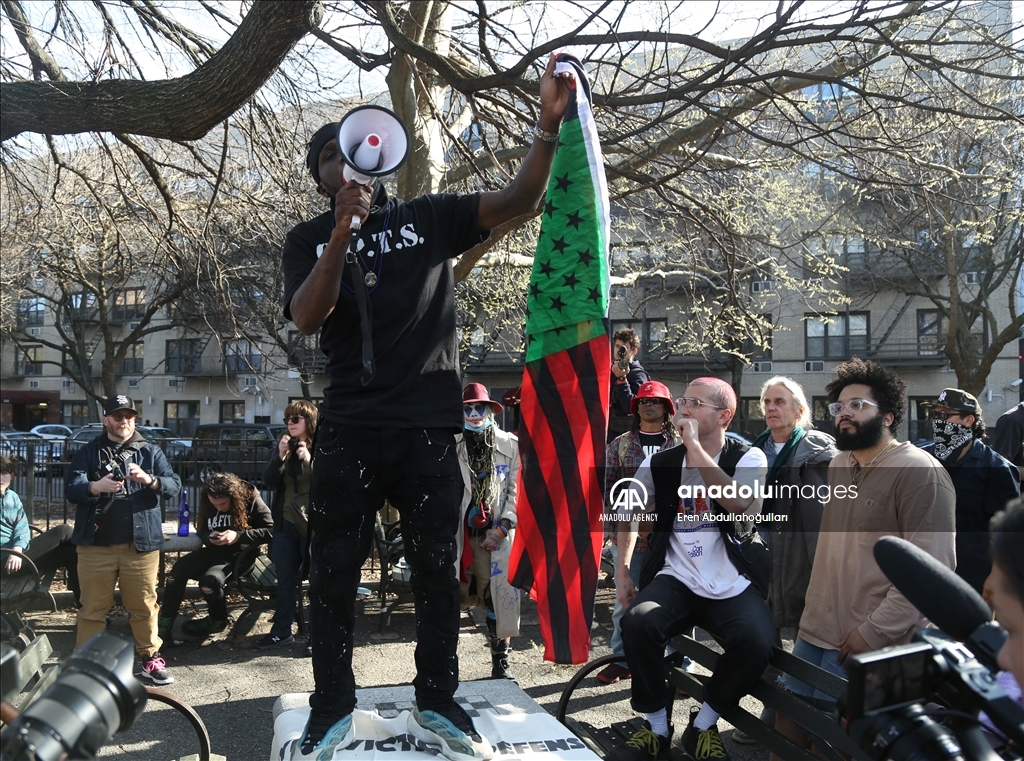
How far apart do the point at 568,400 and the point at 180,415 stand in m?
43.5

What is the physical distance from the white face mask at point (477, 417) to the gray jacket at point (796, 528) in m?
2.05

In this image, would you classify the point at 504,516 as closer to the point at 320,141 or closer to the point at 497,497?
the point at 497,497

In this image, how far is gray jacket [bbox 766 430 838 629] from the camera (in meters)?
4.64

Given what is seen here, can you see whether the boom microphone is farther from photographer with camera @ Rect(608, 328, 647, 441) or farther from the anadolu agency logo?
photographer with camera @ Rect(608, 328, 647, 441)

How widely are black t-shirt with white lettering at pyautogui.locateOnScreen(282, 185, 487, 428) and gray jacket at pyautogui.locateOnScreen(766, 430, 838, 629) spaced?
252 centimetres

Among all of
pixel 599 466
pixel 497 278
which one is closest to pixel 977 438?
pixel 599 466

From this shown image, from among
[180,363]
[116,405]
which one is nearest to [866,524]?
[116,405]

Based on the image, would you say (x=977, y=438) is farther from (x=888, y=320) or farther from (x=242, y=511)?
(x=888, y=320)

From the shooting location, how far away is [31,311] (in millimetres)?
37188

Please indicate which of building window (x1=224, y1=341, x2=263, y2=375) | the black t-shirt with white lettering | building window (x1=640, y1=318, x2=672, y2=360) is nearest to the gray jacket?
the black t-shirt with white lettering

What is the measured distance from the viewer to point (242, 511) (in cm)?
710

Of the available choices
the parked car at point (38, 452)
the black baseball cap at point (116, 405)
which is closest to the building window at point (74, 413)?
the parked car at point (38, 452)

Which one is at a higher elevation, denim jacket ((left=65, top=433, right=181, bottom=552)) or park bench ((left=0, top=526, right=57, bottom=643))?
denim jacket ((left=65, top=433, right=181, bottom=552))

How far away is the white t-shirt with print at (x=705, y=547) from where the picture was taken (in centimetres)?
395
